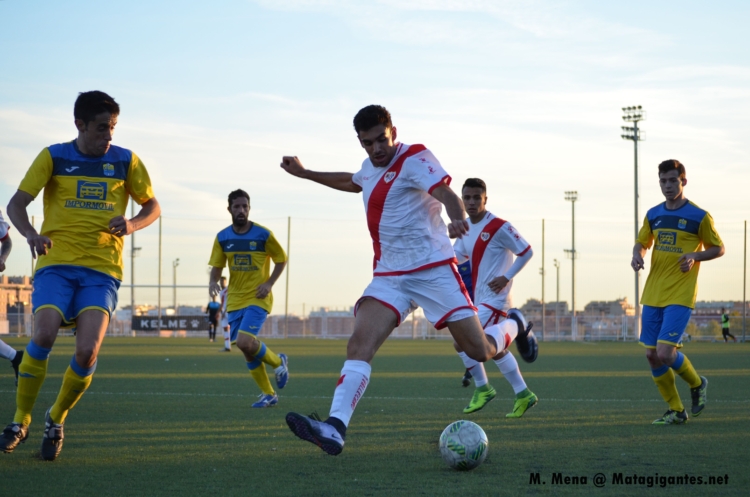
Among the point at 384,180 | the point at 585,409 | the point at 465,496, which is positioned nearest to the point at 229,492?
the point at 465,496

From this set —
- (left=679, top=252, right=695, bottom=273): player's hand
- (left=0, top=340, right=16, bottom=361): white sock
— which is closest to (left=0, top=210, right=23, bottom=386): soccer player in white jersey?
(left=0, top=340, right=16, bottom=361): white sock

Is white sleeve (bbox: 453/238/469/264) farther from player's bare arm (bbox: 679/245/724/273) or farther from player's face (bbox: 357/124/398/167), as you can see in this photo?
player's face (bbox: 357/124/398/167)

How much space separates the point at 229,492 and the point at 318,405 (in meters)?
4.77

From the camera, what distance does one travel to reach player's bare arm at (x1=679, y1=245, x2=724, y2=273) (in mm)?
7445

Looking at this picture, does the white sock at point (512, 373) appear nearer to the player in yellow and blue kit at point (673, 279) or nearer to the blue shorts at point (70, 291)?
the player in yellow and blue kit at point (673, 279)

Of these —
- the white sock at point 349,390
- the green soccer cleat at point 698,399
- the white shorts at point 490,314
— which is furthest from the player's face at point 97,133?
the green soccer cleat at point 698,399

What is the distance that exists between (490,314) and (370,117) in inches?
145

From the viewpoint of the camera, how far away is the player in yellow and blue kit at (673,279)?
771 cm

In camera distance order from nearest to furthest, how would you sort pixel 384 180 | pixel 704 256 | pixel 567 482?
pixel 567 482
pixel 384 180
pixel 704 256

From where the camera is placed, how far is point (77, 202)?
568 centimetres

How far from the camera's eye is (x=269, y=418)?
7.95 meters

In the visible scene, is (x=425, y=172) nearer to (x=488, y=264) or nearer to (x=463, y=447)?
(x=463, y=447)

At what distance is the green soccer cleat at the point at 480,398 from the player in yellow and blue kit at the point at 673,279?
156 centimetres

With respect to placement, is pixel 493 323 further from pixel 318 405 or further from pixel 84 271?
pixel 84 271
